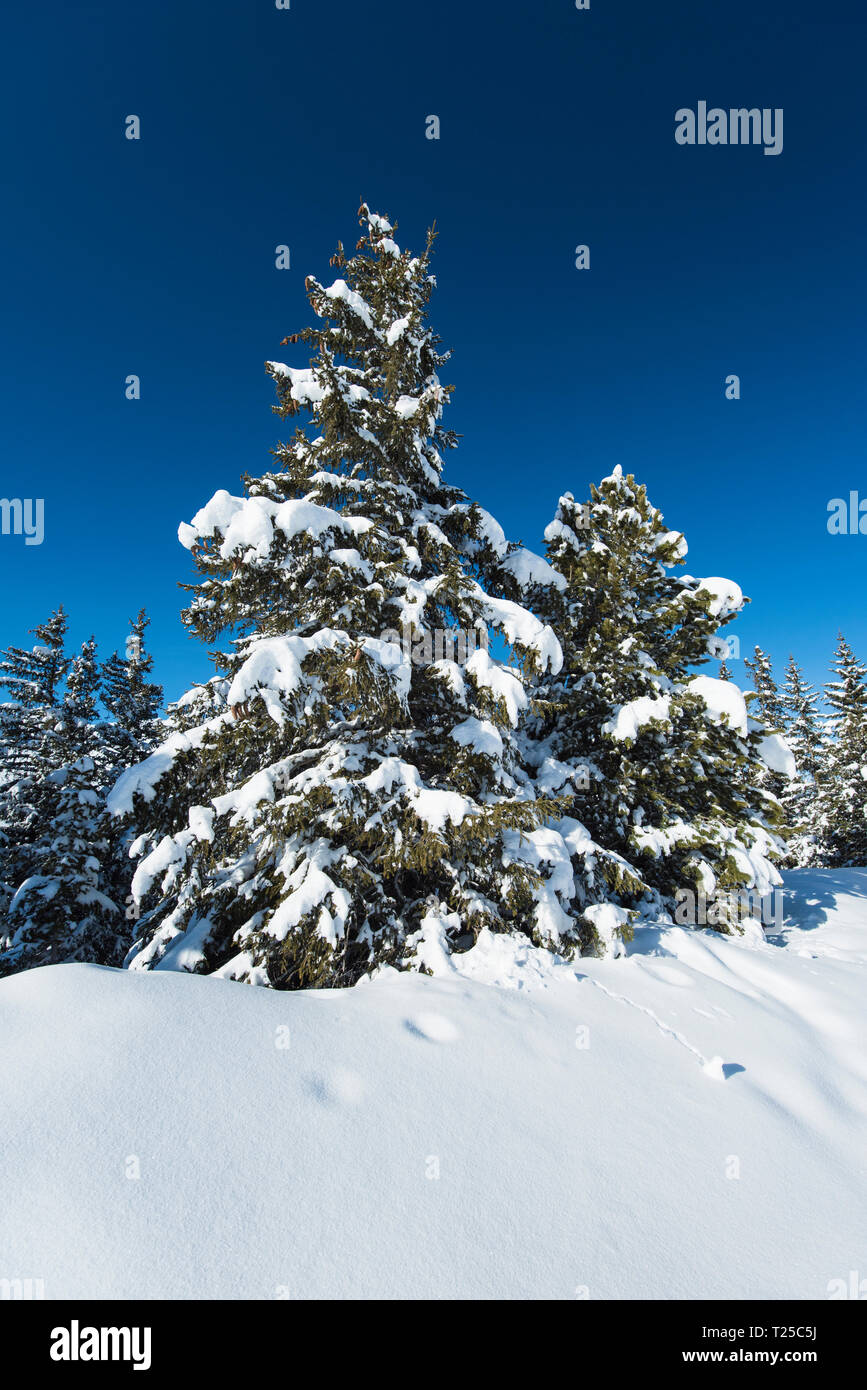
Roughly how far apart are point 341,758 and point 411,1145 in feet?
13.4

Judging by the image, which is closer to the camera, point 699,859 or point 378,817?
point 378,817

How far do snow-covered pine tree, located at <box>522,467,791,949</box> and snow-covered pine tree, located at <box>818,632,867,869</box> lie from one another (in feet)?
63.4

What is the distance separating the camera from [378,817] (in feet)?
20.1

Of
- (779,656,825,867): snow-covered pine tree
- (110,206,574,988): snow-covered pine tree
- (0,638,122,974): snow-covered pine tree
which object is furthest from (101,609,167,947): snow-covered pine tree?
(779,656,825,867): snow-covered pine tree

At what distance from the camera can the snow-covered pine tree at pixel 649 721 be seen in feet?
27.3

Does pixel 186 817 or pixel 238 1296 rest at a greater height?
pixel 186 817

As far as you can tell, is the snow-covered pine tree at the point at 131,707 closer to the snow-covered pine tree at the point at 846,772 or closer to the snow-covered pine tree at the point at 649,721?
the snow-covered pine tree at the point at 649,721

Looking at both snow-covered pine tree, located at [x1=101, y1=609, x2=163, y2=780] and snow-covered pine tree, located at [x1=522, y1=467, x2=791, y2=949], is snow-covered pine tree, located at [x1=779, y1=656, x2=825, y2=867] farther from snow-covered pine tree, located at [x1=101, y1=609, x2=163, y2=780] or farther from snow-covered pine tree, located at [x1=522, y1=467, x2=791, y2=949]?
snow-covered pine tree, located at [x1=101, y1=609, x2=163, y2=780]

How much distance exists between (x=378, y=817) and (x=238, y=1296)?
13.3 feet

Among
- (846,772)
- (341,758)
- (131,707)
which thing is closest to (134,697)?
(131,707)

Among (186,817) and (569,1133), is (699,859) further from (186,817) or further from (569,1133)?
(186,817)

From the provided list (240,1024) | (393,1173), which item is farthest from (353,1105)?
(240,1024)

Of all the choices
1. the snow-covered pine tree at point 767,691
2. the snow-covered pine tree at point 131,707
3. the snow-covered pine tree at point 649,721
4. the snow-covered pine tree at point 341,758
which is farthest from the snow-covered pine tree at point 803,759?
the snow-covered pine tree at point 131,707

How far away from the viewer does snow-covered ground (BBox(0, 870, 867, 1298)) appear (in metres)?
2.43
